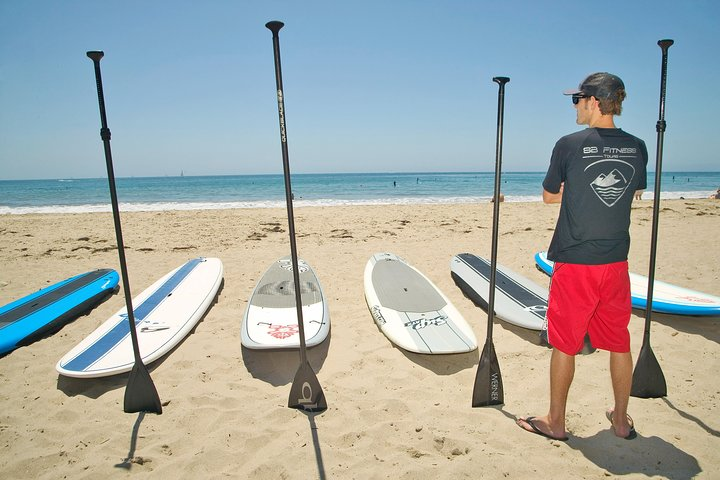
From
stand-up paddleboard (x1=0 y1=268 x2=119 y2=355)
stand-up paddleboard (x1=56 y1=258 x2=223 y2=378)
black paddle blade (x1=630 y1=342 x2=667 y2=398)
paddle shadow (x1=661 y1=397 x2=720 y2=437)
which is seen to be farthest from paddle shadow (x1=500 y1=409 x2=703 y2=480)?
stand-up paddleboard (x1=0 y1=268 x2=119 y2=355)

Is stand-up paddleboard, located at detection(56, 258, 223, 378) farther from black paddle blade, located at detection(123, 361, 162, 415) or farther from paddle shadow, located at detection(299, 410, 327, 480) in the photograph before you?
paddle shadow, located at detection(299, 410, 327, 480)

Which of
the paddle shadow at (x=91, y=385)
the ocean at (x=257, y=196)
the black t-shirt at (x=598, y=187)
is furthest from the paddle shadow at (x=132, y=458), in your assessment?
the ocean at (x=257, y=196)

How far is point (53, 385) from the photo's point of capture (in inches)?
114

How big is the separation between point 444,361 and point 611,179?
74.4 inches

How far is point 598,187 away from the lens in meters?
1.91

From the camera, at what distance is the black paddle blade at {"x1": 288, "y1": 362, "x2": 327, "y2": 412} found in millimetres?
2521

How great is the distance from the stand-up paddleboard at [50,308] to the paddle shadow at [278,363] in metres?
2.00

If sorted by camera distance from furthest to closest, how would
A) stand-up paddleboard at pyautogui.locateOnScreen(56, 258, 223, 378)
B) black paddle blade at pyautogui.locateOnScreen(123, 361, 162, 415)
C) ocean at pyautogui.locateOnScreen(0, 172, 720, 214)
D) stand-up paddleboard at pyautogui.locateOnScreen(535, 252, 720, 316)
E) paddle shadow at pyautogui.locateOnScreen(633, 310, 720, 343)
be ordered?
ocean at pyautogui.locateOnScreen(0, 172, 720, 214) < stand-up paddleboard at pyautogui.locateOnScreen(535, 252, 720, 316) < paddle shadow at pyautogui.locateOnScreen(633, 310, 720, 343) < stand-up paddleboard at pyautogui.locateOnScreen(56, 258, 223, 378) < black paddle blade at pyautogui.locateOnScreen(123, 361, 162, 415)

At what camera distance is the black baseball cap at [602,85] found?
A: 6.32 feet

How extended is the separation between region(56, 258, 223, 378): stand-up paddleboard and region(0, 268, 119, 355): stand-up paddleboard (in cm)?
56

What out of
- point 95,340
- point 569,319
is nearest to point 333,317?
point 95,340

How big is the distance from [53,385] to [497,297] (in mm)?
4027

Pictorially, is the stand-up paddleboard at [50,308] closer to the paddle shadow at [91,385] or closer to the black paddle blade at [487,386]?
the paddle shadow at [91,385]

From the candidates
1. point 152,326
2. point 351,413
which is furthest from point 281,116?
point 152,326
